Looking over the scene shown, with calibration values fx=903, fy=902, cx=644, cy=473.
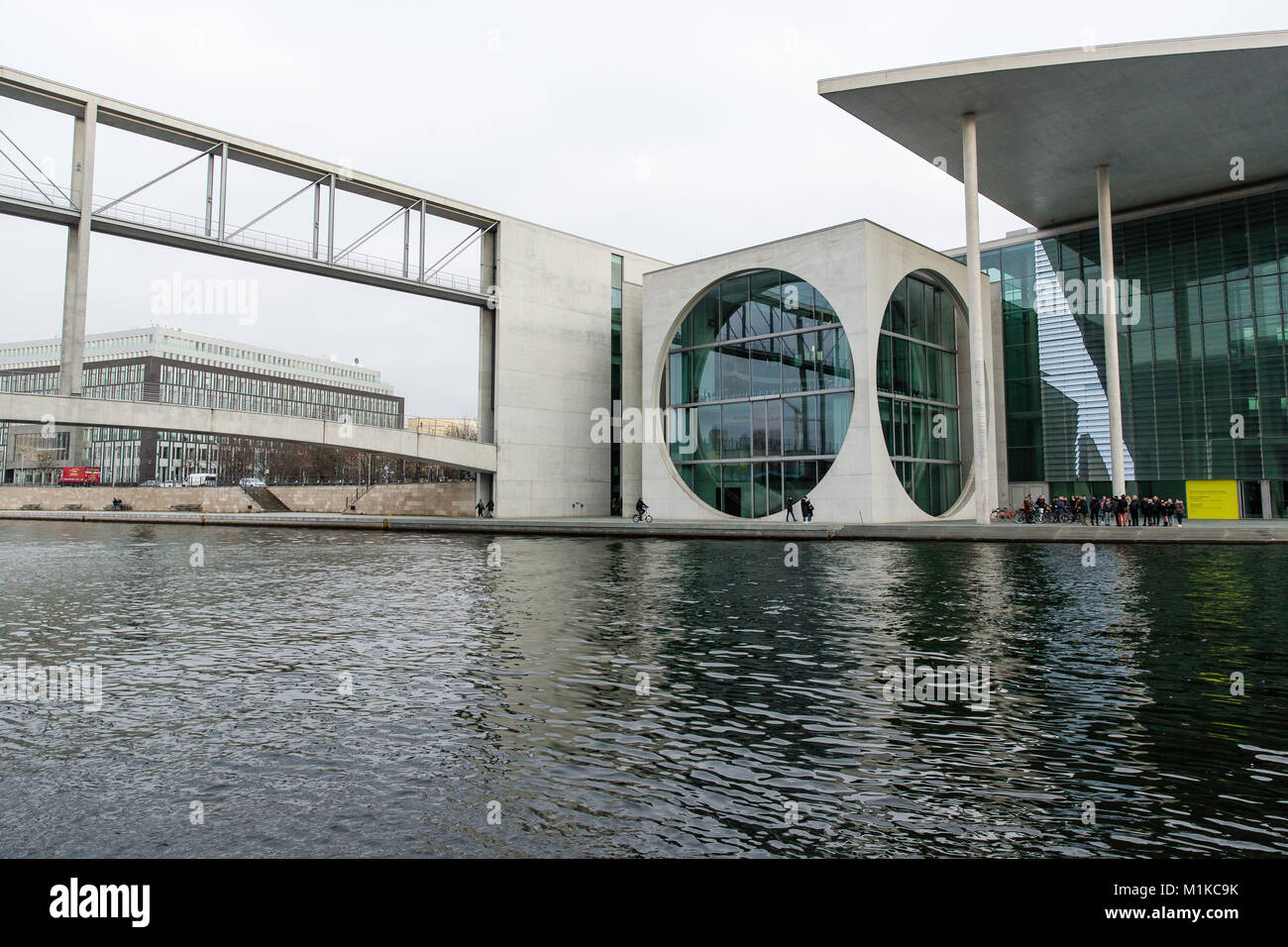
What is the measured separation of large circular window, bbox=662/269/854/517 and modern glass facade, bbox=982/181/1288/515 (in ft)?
44.5

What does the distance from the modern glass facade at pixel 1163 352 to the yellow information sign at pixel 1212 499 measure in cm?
39

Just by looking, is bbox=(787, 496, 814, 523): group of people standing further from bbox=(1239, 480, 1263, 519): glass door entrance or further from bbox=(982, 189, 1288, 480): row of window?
bbox=(1239, 480, 1263, 519): glass door entrance

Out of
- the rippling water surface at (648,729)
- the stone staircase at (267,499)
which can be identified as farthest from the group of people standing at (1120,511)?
the stone staircase at (267,499)

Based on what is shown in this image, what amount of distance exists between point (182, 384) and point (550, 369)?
34.7 m

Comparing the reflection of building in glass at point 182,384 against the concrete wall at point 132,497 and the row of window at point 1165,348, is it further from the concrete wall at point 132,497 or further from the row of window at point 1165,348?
the row of window at point 1165,348

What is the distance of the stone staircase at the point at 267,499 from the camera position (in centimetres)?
7012

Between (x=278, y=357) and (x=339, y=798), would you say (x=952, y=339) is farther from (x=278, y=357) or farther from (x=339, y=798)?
(x=278, y=357)

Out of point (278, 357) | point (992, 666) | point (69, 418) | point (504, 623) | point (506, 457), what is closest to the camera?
point (992, 666)

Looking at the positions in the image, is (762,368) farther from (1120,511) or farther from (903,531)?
(1120,511)

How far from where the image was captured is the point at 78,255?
37312mm

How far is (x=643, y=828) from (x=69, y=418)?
133 feet

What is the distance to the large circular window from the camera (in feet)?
123

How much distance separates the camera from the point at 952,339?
42.2 m

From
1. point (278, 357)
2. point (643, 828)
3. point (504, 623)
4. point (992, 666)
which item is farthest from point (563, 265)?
point (278, 357)
